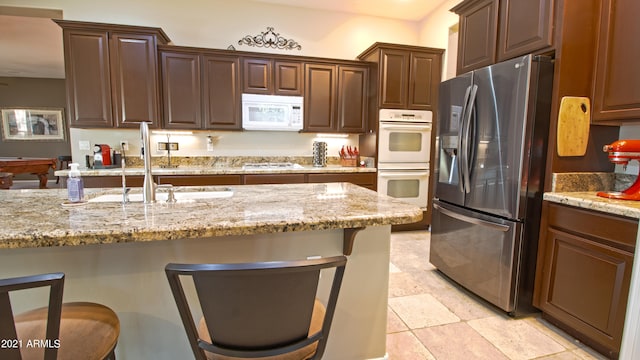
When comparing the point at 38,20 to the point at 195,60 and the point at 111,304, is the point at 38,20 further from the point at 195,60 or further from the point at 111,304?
the point at 111,304

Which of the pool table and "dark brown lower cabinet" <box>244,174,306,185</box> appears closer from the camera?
"dark brown lower cabinet" <box>244,174,306,185</box>

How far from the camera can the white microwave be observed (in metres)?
3.63

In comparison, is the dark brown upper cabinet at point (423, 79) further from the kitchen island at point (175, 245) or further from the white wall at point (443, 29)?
the kitchen island at point (175, 245)

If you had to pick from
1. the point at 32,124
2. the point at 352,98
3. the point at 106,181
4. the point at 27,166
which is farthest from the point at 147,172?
the point at 32,124

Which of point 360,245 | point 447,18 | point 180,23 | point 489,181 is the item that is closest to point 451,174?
point 489,181

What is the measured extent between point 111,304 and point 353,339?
1.06 m

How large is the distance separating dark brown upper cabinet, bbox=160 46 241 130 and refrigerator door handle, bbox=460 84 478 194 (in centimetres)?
250

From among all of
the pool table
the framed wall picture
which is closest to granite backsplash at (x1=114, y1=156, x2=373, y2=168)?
the pool table

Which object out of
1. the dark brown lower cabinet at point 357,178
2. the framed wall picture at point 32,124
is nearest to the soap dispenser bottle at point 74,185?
the dark brown lower cabinet at point 357,178

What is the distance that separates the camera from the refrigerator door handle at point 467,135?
7.22 ft

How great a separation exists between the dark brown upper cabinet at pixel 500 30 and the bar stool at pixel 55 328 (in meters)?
2.58

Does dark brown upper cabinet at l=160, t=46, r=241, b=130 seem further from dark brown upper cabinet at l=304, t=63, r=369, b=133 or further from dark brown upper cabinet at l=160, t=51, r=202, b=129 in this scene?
dark brown upper cabinet at l=304, t=63, r=369, b=133

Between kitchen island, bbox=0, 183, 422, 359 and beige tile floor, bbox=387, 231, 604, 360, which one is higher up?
kitchen island, bbox=0, 183, 422, 359

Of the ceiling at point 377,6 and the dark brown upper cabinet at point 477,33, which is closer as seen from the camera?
the dark brown upper cabinet at point 477,33
